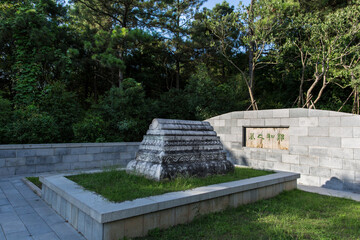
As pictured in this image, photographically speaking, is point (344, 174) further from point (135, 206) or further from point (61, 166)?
point (61, 166)

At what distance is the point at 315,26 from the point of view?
1048 cm

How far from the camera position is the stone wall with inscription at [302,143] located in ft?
19.4

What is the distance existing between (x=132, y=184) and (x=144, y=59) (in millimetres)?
13309

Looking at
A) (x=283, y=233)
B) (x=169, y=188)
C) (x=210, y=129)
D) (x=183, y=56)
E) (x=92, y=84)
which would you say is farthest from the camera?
(x=92, y=84)

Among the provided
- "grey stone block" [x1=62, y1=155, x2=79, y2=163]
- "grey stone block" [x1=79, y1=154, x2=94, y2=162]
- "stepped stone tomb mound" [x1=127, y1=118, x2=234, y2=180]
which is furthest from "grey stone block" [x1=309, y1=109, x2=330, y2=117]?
"grey stone block" [x1=62, y1=155, x2=79, y2=163]

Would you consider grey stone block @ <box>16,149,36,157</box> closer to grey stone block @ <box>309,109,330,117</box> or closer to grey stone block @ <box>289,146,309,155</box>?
grey stone block @ <box>289,146,309,155</box>

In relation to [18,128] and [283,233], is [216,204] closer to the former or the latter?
[283,233]

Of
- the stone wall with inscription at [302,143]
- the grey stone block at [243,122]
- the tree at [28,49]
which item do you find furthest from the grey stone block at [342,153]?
the tree at [28,49]

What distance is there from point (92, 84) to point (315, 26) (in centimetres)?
1364

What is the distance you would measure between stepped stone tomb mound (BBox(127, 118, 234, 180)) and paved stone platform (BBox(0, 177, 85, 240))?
153cm

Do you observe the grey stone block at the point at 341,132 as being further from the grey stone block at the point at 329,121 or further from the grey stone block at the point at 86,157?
the grey stone block at the point at 86,157

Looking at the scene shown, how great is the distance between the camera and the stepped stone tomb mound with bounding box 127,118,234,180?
4246 millimetres

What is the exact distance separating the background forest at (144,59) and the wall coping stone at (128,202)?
14.9 ft

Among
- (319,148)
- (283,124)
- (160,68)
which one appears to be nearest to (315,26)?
(283,124)
